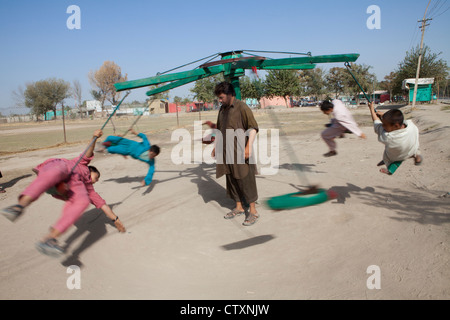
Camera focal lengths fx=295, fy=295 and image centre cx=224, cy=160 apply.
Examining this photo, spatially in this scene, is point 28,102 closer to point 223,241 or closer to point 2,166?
point 2,166

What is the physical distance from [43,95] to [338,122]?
77086mm

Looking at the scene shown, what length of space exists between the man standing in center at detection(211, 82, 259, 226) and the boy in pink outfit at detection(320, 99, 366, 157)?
5.72ft

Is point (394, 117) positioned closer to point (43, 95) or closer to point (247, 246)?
point (247, 246)

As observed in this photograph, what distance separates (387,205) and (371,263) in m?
2.07

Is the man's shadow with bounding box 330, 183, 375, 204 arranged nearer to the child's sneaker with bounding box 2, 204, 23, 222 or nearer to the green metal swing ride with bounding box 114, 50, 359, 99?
the green metal swing ride with bounding box 114, 50, 359, 99

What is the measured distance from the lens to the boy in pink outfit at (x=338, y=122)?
17.8ft

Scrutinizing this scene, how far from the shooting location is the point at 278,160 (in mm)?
9758

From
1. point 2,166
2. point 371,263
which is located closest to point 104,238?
point 371,263

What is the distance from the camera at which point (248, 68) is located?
528cm

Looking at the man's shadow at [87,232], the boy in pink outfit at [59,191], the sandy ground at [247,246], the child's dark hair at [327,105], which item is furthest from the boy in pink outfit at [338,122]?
the man's shadow at [87,232]

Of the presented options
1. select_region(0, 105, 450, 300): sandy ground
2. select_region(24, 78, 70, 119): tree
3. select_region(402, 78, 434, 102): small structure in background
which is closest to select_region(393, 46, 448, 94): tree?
select_region(402, 78, 434, 102): small structure in background

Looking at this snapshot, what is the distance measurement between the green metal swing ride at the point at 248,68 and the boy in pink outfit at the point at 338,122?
0.85 metres

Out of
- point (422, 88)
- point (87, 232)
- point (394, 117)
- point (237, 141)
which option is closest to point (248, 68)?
point (237, 141)

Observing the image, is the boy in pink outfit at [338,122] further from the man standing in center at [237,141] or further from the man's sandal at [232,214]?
the man's sandal at [232,214]
